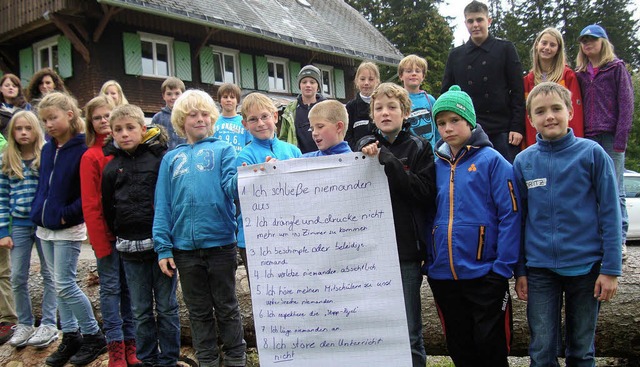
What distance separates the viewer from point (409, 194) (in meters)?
2.90

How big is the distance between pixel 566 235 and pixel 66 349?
3829 millimetres

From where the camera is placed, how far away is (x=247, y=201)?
120 inches

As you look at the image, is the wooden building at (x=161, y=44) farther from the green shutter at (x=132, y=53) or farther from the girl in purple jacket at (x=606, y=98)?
the girl in purple jacket at (x=606, y=98)

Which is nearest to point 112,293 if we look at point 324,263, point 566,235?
point 324,263

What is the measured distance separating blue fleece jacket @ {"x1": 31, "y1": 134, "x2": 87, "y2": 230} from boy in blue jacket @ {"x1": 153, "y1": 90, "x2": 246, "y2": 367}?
1003 millimetres

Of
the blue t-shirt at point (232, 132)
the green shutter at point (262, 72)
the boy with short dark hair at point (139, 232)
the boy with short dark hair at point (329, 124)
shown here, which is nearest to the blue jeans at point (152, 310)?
the boy with short dark hair at point (139, 232)

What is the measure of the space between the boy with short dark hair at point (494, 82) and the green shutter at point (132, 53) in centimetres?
1260

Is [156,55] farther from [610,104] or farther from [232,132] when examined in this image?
[610,104]

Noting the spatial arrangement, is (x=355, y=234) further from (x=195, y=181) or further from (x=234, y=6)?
(x=234, y=6)

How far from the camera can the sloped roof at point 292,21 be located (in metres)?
15.0

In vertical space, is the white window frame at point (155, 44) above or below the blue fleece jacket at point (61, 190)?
above

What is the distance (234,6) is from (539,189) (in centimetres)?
1693

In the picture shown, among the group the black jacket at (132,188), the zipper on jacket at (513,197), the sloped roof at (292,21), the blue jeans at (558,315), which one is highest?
the sloped roof at (292,21)

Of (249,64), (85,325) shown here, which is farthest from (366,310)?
(249,64)
